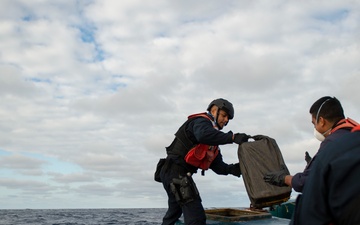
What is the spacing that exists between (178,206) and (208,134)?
5.26ft

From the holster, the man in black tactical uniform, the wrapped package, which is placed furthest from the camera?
the holster

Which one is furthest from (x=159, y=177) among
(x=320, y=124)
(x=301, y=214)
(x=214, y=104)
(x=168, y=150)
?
(x=301, y=214)

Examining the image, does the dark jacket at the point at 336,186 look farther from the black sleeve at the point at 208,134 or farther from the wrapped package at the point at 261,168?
the black sleeve at the point at 208,134

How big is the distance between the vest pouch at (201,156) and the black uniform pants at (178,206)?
0.24 metres

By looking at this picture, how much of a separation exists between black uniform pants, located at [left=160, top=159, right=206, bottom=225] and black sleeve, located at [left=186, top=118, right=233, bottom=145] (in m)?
Result: 0.81

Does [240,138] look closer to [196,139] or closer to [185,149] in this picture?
[196,139]

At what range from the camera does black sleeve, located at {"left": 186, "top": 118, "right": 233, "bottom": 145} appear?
17.9 feet

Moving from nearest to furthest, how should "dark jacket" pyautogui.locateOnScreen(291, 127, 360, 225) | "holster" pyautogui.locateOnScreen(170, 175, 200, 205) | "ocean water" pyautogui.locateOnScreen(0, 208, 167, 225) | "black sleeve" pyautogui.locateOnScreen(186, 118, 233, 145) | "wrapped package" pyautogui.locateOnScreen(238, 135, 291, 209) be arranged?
"dark jacket" pyautogui.locateOnScreen(291, 127, 360, 225) < "wrapped package" pyautogui.locateOnScreen(238, 135, 291, 209) < "black sleeve" pyautogui.locateOnScreen(186, 118, 233, 145) < "holster" pyautogui.locateOnScreen(170, 175, 200, 205) < "ocean water" pyautogui.locateOnScreen(0, 208, 167, 225)

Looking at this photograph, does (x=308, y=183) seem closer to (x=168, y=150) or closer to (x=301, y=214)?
(x=301, y=214)

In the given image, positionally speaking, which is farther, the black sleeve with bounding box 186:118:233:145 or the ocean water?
the ocean water

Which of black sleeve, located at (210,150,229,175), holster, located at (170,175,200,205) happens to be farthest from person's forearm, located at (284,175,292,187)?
black sleeve, located at (210,150,229,175)

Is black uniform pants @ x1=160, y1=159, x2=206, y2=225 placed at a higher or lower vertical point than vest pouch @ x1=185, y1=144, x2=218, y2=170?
lower

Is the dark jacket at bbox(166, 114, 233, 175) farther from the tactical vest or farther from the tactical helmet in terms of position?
the tactical helmet

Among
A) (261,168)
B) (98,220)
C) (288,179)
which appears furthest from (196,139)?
(98,220)
